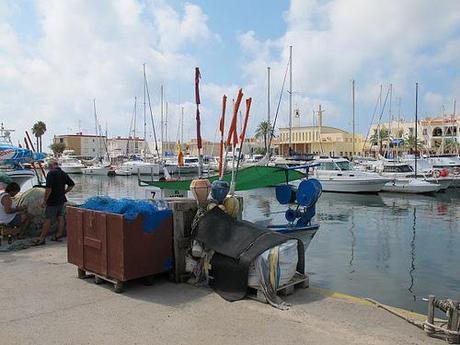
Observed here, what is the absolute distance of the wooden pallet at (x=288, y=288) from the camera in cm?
594

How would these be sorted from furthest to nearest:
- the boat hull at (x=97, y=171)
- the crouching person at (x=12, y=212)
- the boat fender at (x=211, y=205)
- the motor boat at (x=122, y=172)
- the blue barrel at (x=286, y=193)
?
the boat hull at (x=97, y=171), the motor boat at (x=122, y=172), the blue barrel at (x=286, y=193), the crouching person at (x=12, y=212), the boat fender at (x=211, y=205)

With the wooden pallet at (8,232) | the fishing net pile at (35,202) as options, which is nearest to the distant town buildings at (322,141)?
the fishing net pile at (35,202)

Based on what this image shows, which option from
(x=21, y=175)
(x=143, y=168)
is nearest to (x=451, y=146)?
(x=143, y=168)

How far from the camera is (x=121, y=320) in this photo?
524 cm

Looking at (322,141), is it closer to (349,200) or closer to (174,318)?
(349,200)

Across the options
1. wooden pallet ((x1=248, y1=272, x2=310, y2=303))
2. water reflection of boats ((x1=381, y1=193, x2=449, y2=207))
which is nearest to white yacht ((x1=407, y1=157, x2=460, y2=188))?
water reflection of boats ((x1=381, y1=193, x2=449, y2=207))

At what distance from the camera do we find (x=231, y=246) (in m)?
6.25

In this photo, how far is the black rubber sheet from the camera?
238 inches

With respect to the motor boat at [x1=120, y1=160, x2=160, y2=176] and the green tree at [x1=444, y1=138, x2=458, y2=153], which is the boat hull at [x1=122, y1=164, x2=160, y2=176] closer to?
the motor boat at [x1=120, y1=160, x2=160, y2=176]

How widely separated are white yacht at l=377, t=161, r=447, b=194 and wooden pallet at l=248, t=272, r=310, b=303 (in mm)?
31973

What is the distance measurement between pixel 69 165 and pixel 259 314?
252 feet

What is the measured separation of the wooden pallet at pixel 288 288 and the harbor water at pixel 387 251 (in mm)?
3111

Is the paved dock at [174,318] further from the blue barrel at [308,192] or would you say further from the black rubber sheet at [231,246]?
the blue barrel at [308,192]

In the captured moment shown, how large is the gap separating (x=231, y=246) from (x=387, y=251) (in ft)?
32.2
